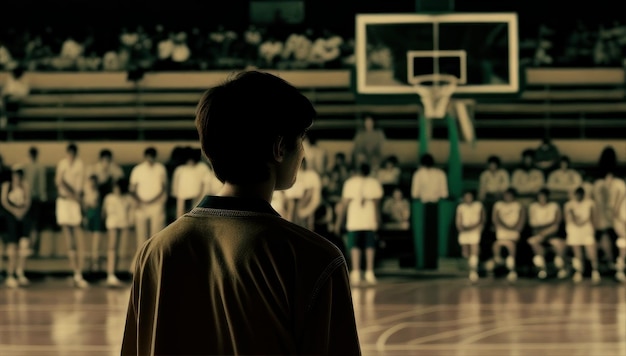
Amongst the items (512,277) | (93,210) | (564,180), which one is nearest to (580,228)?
(512,277)

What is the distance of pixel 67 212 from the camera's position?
12164mm

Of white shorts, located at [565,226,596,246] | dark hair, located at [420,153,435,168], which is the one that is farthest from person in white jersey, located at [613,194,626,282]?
dark hair, located at [420,153,435,168]

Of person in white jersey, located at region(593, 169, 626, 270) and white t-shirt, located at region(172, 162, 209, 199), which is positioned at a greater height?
white t-shirt, located at region(172, 162, 209, 199)

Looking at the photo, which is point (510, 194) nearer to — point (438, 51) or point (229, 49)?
point (438, 51)

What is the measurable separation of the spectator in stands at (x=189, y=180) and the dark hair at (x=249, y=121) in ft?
34.8

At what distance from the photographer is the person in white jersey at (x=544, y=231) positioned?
1227 cm

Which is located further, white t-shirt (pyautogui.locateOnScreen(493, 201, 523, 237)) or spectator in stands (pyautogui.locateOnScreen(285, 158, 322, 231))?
white t-shirt (pyautogui.locateOnScreen(493, 201, 523, 237))

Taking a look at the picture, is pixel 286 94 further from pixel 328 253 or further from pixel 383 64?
pixel 383 64

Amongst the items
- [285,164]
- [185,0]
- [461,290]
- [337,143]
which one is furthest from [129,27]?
[285,164]

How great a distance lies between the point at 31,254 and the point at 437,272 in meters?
5.48

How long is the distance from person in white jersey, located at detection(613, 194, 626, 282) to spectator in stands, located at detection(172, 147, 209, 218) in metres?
5.08

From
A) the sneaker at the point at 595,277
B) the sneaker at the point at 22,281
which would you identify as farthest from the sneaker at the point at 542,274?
the sneaker at the point at 22,281

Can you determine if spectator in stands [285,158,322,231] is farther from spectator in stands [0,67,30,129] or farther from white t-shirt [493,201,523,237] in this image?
spectator in stands [0,67,30,129]

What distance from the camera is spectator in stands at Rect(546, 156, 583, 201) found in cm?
1301
